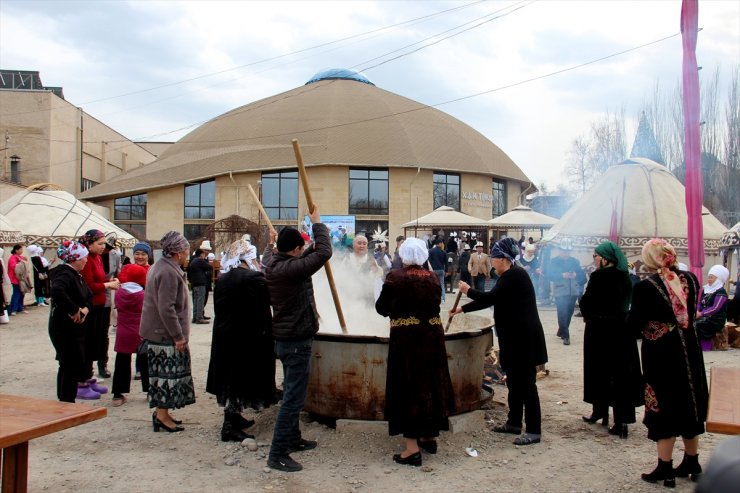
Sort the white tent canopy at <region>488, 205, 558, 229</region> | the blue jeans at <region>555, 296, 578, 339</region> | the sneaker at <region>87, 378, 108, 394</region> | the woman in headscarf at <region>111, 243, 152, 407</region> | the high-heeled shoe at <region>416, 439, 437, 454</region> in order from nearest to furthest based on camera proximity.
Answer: the high-heeled shoe at <region>416, 439, 437, 454</region> < the woman in headscarf at <region>111, 243, 152, 407</region> < the sneaker at <region>87, 378, 108, 394</region> < the blue jeans at <region>555, 296, 578, 339</region> < the white tent canopy at <region>488, 205, 558, 229</region>

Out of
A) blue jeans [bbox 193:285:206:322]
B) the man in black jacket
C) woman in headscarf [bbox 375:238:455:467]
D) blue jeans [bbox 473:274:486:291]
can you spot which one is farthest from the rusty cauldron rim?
blue jeans [bbox 473:274:486:291]

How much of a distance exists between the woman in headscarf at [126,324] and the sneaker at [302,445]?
2.25 m

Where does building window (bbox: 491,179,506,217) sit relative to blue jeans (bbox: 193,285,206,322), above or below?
above

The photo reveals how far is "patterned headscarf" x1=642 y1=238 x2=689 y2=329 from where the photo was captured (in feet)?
12.9

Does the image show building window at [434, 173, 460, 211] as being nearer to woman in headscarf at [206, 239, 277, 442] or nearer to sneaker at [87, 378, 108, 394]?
sneaker at [87, 378, 108, 394]

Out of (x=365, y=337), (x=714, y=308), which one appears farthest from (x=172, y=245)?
(x=714, y=308)

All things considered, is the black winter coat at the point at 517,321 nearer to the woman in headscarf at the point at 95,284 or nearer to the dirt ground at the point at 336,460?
the dirt ground at the point at 336,460

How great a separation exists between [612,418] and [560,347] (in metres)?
3.74

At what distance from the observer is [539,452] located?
459 cm

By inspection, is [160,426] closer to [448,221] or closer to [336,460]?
[336,460]

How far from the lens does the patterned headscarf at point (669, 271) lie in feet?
12.9

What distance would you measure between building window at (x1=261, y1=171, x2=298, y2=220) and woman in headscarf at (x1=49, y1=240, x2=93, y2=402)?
27726mm

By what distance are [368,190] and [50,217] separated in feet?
65.0

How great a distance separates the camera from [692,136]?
7465mm
